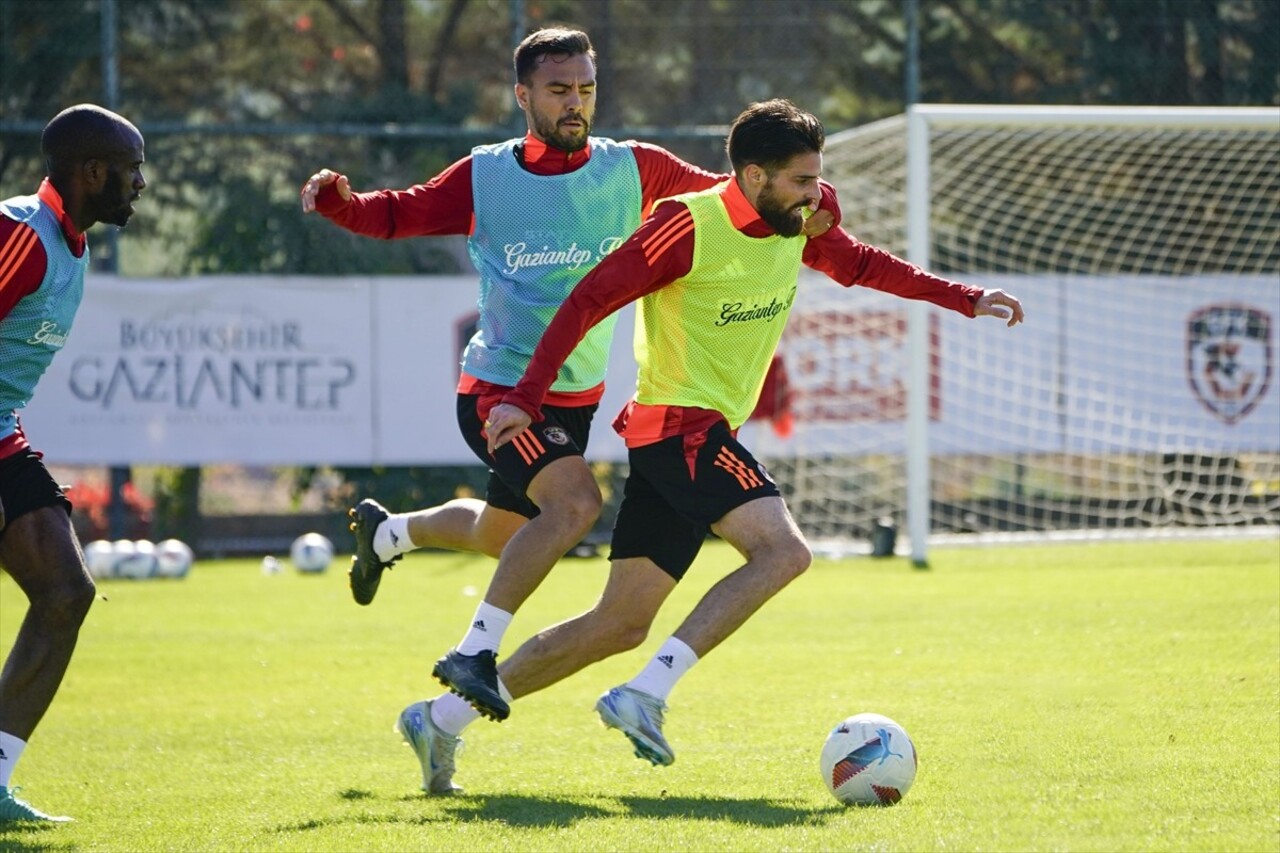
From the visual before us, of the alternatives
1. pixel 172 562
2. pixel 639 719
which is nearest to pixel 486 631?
pixel 639 719

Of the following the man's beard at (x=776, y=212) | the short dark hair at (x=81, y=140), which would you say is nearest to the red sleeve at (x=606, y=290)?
the man's beard at (x=776, y=212)

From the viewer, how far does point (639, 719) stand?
491 centimetres

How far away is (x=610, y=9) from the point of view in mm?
15500

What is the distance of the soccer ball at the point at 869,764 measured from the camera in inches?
193

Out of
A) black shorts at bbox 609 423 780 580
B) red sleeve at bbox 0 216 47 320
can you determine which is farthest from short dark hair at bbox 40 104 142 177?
black shorts at bbox 609 423 780 580

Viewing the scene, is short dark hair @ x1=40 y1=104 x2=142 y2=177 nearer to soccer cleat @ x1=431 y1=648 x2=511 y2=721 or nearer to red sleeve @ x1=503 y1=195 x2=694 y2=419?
red sleeve @ x1=503 y1=195 x2=694 y2=419

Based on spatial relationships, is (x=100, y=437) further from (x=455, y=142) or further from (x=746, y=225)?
(x=746, y=225)

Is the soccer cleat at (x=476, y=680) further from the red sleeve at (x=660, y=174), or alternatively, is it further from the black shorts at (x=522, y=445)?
the red sleeve at (x=660, y=174)

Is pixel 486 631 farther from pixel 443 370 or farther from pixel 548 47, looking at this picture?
pixel 443 370

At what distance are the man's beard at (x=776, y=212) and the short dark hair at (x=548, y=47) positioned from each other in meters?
1.00

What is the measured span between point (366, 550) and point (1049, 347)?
8.67 meters

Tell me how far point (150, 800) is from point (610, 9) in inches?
441

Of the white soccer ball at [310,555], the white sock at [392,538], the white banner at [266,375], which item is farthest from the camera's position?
the white banner at [266,375]

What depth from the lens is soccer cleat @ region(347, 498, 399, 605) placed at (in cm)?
669
